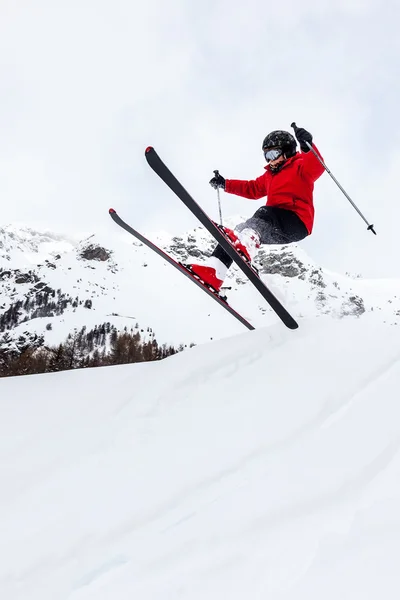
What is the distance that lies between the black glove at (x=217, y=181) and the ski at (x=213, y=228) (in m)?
1.30

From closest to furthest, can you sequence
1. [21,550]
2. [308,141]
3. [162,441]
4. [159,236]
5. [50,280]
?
[21,550] < [162,441] < [308,141] < [50,280] < [159,236]

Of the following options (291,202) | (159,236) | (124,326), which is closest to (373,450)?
(291,202)

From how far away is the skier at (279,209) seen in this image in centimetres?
410

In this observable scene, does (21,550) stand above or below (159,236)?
below

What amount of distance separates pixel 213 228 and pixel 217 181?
4.87 ft

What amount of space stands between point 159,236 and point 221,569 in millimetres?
159479

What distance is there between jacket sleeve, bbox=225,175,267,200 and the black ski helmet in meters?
0.66

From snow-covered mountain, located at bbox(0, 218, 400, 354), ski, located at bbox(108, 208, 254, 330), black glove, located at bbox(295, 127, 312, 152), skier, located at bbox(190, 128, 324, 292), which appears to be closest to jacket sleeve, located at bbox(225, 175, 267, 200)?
skier, located at bbox(190, 128, 324, 292)

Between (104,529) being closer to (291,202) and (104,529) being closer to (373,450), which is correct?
(373,450)

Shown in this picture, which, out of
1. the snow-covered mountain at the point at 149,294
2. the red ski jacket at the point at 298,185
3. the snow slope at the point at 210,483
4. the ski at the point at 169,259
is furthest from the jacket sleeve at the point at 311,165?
the snow-covered mountain at the point at 149,294

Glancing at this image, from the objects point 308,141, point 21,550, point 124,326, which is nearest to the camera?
point 21,550

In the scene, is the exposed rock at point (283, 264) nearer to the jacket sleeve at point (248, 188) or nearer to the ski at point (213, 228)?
the jacket sleeve at point (248, 188)

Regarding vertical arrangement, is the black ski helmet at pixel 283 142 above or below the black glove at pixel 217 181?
below

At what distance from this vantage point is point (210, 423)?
240 cm
